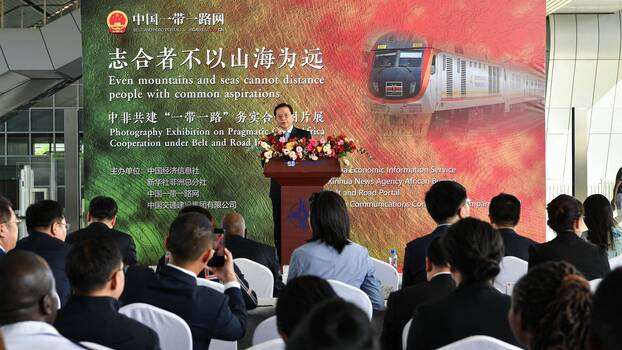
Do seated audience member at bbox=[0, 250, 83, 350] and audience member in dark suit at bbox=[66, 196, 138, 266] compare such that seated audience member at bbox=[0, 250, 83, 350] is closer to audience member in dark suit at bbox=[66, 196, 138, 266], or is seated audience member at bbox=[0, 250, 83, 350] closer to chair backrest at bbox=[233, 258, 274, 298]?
chair backrest at bbox=[233, 258, 274, 298]

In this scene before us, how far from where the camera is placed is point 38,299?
242 cm

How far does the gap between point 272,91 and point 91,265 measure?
775 centimetres

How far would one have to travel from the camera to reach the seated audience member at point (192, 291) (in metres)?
3.58

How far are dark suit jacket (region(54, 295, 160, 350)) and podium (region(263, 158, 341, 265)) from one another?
449cm

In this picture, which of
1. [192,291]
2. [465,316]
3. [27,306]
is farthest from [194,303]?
[27,306]

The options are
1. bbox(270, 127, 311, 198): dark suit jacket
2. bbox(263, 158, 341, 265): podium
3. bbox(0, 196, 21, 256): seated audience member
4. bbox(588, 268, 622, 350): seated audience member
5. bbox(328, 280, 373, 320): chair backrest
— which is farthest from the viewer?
bbox(270, 127, 311, 198): dark suit jacket

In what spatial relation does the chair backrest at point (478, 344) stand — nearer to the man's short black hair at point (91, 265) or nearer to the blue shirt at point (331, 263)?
the man's short black hair at point (91, 265)

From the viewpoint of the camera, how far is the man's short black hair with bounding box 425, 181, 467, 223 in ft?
16.3

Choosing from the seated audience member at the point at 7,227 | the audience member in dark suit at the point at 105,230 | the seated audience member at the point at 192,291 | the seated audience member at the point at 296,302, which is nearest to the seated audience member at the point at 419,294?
the seated audience member at the point at 192,291

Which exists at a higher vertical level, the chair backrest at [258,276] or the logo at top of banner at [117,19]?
the logo at top of banner at [117,19]

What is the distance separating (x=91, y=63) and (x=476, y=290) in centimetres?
840

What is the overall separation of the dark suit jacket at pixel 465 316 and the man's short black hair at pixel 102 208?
12.8ft

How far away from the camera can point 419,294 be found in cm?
361

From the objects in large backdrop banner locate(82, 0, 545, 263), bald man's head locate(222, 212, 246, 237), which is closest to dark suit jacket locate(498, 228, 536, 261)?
bald man's head locate(222, 212, 246, 237)
